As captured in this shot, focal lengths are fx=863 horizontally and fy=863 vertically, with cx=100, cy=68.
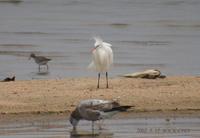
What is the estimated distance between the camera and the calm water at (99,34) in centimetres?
2223

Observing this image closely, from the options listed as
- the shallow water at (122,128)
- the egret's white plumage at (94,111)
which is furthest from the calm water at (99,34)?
the egret's white plumage at (94,111)

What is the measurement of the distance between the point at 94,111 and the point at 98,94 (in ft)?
9.48

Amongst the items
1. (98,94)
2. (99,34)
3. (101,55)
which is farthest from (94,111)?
(99,34)

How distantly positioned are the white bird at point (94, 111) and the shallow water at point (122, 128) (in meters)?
0.20

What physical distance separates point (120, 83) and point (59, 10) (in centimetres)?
2242

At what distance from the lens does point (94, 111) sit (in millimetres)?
13727

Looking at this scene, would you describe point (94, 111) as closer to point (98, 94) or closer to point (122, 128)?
point (122, 128)

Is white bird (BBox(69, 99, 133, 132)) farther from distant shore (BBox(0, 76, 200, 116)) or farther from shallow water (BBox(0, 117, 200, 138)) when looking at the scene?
distant shore (BBox(0, 76, 200, 116))

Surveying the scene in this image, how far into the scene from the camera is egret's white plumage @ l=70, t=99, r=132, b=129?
13.7 m

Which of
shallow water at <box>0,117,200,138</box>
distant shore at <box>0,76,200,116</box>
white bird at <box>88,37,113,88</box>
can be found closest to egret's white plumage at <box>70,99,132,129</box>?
shallow water at <box>0,117,200,138</box>

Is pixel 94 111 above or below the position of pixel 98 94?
below

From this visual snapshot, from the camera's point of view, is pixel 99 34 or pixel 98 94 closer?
pixel 98 94

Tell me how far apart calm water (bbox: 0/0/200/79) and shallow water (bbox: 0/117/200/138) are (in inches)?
231

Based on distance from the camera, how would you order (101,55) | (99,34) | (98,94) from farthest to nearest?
(99,34), (101,55), (98,94)
